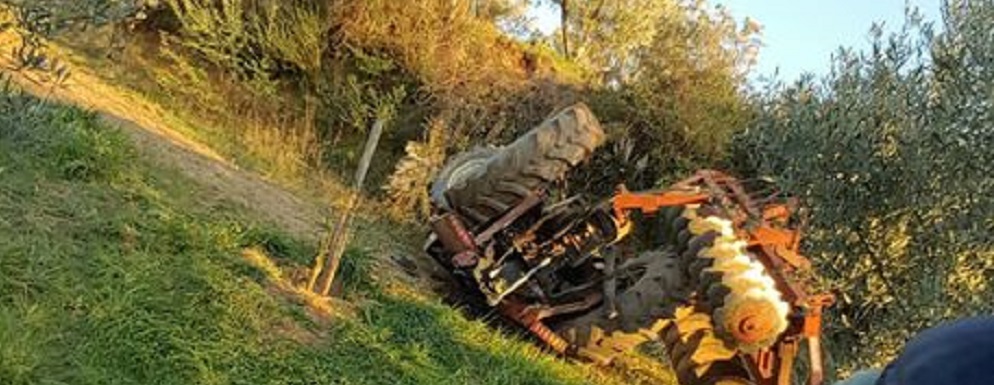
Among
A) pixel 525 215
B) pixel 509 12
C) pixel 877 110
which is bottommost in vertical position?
pixel 525 215

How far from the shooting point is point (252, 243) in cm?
715

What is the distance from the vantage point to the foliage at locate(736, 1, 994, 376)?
32.5ft

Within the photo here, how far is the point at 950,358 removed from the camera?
1430 millimetres

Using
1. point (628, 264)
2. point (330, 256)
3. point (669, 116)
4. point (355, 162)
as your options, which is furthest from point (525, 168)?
point (669, 116)

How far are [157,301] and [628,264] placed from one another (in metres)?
4.51

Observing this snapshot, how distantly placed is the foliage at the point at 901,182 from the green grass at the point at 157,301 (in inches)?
136

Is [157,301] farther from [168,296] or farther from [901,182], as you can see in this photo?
[901,182]

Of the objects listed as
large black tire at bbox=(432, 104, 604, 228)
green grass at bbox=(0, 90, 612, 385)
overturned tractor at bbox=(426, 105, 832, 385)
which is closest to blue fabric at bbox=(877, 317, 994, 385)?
green grass at bbox=(0, 90, 612, 385)

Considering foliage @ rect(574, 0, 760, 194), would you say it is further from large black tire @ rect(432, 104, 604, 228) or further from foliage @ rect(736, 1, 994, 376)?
large black tire @ rect(432, 104, 604, 228)

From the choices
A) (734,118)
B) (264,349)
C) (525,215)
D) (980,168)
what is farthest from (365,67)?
(264,349)

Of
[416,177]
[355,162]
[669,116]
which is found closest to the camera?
[416,177]

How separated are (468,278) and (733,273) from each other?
202 centimetres

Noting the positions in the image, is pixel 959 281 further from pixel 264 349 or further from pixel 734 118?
pixel 264 349

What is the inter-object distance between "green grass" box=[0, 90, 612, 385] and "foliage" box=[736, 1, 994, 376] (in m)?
3.46
